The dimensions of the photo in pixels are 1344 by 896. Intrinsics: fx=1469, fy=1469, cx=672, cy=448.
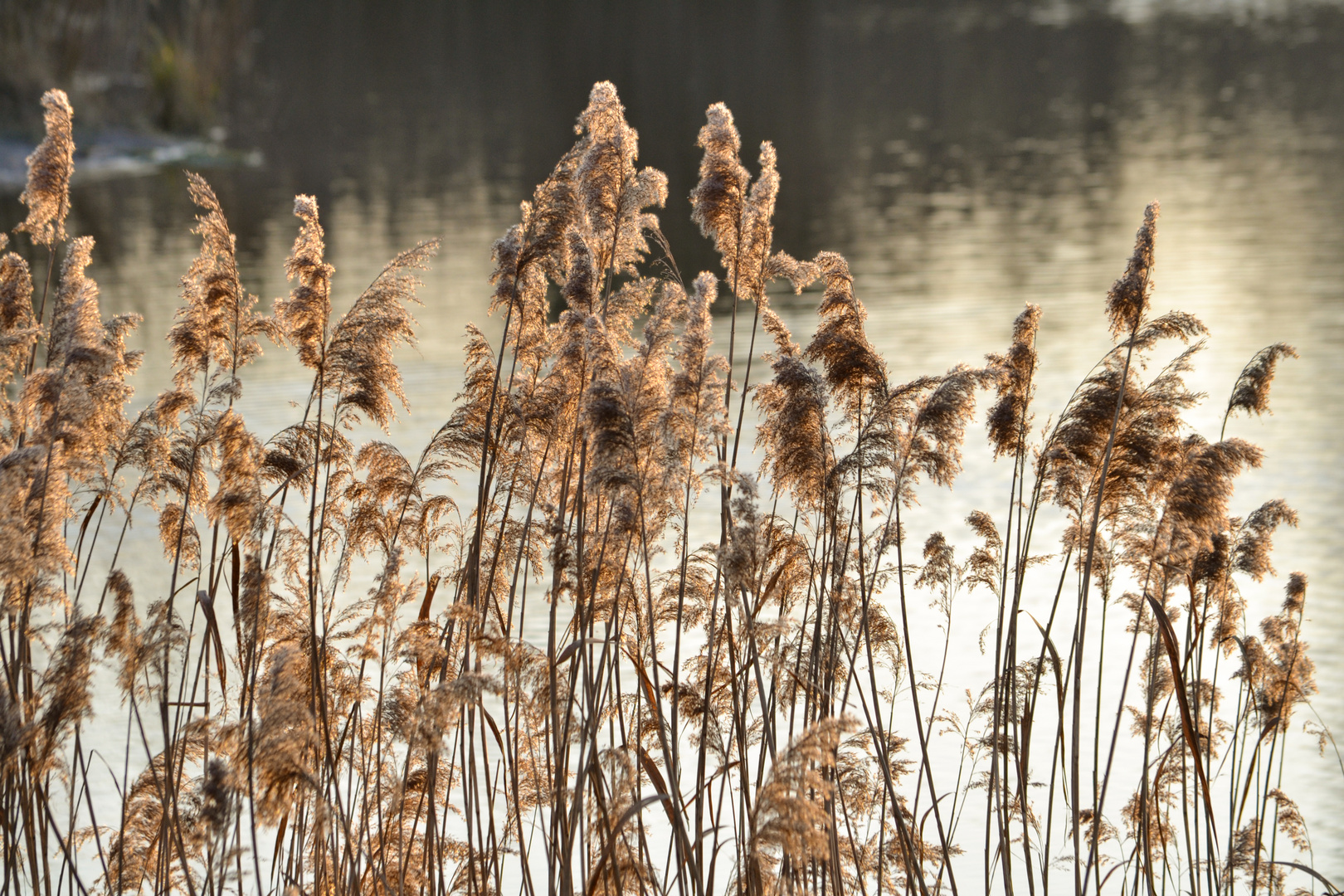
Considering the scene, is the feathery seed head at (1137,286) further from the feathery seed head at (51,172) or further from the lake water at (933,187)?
the lake water at (933,187)

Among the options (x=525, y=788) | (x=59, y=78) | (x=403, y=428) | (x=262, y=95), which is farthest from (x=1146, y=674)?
(x=262, y=95)

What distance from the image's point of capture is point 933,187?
1728 cm

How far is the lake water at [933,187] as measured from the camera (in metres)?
8.59

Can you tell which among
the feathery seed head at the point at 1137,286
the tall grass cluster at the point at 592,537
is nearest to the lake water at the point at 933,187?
the tall grass cluster at the point at 592,537

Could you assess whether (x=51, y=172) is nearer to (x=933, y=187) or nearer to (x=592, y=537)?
(x=592, y=537)

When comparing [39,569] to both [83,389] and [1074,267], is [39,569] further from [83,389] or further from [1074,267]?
[1074,267]

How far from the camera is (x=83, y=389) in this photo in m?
2.42

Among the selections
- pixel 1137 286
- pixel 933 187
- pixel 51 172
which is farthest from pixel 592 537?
pixel 933 187

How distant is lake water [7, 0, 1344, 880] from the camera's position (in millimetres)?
8586

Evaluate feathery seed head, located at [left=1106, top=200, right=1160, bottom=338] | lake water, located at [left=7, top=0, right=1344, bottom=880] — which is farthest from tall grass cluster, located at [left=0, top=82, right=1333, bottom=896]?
lake water, located at [left=7, top=0, right=1344, bottom=880]

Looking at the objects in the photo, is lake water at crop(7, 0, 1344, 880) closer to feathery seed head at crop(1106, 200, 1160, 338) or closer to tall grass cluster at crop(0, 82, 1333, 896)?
tall grass cluster at crop(0, 82, 1333, 896)

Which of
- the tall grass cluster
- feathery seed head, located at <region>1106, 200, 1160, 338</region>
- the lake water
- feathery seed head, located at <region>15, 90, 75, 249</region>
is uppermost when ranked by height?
the lake water

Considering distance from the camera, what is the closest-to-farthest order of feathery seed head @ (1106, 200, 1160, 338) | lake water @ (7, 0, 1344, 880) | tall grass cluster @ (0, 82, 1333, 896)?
tall grass cluster @ (0, 82, 1333, 896) → feathery seed head @ (1106, 200, 1160, 338) → lake water @ (7, 0, 1344, 880)

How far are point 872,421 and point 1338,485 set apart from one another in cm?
518
